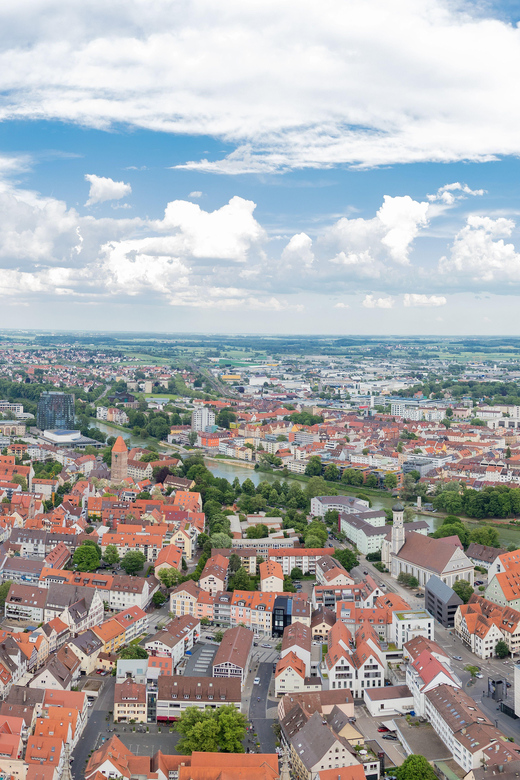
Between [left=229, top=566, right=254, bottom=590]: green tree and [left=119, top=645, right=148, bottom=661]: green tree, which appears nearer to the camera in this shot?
[left=119, top=645, right=148, bottom=661]: green tree

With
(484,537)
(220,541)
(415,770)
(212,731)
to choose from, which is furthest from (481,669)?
(220,541)

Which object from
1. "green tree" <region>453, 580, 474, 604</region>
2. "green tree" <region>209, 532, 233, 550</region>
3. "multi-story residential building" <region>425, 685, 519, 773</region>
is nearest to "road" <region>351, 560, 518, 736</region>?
"multi-story residential building" <region>425, 685, 519, 773</region>

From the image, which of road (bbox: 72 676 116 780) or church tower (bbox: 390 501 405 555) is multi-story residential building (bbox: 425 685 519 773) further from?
church tower (bbox: 390 501 405 555)

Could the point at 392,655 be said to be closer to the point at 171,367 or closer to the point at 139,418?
the point at 139,418

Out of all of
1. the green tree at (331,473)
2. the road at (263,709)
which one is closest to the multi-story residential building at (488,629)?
the road at (263,709)

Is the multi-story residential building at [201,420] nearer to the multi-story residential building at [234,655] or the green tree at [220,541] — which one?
the green tree at [220,541]

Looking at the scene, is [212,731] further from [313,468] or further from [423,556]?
[313,468]
